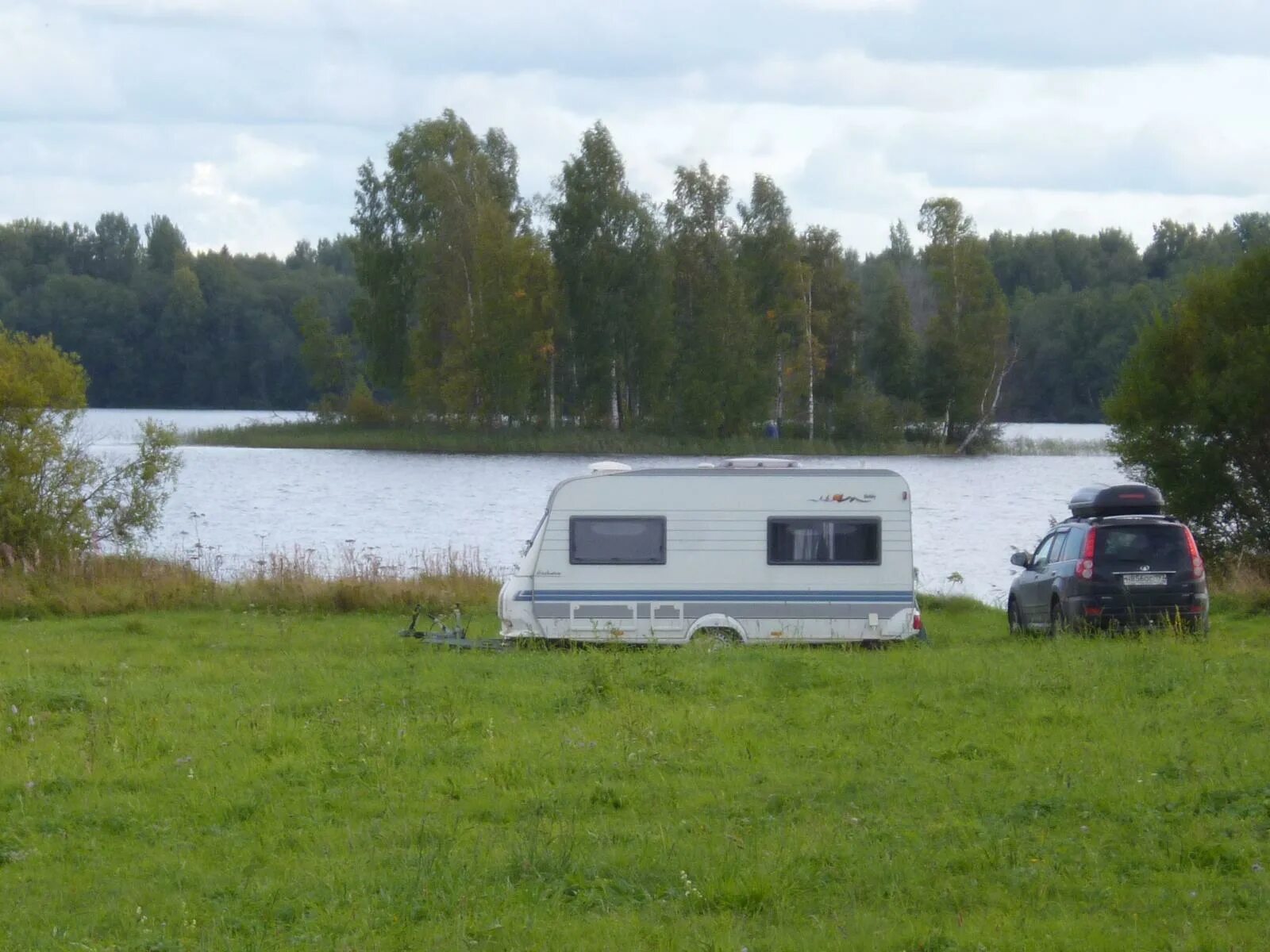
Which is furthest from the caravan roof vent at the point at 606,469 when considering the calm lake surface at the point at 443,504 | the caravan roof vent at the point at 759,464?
the calm lake surface at the point at 443,504

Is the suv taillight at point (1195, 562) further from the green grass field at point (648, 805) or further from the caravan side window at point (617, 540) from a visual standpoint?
the caravan side window at point (617, 540)

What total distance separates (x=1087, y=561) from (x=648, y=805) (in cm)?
1088

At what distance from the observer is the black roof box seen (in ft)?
67.1

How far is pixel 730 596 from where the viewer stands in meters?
18.4

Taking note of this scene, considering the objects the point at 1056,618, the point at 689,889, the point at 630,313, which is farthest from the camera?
the point at 630,313

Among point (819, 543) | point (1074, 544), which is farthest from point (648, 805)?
point (1074, 544)

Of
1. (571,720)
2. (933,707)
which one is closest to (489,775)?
(571,720)

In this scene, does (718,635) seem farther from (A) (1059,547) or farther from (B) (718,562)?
(A) (1059,547)

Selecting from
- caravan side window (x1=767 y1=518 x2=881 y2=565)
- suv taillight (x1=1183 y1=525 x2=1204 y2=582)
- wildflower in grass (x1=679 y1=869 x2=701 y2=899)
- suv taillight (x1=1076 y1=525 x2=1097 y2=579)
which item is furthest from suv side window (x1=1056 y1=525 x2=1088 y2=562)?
wildflower in grass (x1=679 y1=869 x2=701 y2=899)

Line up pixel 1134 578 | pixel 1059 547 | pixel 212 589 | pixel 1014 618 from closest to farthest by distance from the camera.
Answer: pixel 1134 578 < pixel 1059 547 < pixel 1014 618 < pixel 212 589

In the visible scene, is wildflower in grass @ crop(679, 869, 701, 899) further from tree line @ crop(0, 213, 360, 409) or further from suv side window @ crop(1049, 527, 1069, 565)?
tree line @ crop(0, 213, 360, 409)

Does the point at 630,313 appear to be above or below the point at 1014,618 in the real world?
above

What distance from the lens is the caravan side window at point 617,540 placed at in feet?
60.2

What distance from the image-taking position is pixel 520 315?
2820 inches
